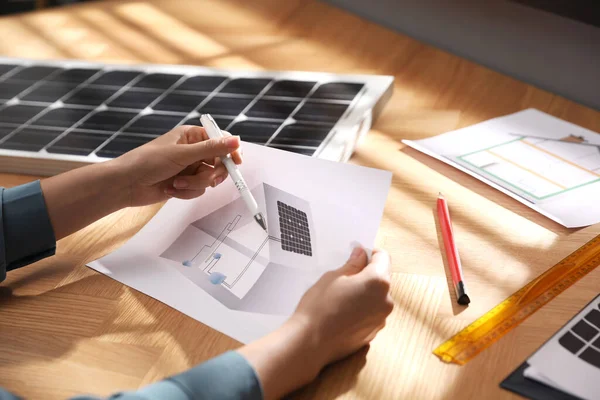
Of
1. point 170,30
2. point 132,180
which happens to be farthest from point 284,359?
point 170,30

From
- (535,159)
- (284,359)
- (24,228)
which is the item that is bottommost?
(24,228)

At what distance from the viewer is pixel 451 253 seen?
0.86 metres

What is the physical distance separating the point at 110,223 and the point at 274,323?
36cm

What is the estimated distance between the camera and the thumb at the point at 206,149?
2.96ft

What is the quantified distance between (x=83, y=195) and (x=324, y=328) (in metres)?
0.43

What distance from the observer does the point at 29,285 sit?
0.88m

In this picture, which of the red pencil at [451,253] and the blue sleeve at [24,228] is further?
the blue sleeve at [24,228]

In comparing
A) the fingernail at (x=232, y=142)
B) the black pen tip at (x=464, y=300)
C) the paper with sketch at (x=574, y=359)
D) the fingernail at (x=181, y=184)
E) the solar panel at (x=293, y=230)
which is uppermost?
the paper with sketch at (x=574, y=359)

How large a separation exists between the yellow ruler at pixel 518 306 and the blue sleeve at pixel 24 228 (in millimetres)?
548

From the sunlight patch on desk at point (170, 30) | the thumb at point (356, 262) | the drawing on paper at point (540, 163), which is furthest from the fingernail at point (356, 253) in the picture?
the sunlight patch on desk at point (170, 30)

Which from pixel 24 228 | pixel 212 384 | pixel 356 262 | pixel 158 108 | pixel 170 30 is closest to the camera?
pixel 212 384

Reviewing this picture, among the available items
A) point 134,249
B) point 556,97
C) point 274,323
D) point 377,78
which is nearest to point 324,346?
point 274,323

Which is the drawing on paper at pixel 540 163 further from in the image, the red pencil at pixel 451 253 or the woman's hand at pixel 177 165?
the woman's hand at pixel 177 165

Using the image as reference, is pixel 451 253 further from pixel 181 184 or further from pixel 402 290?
pixel 181 184
